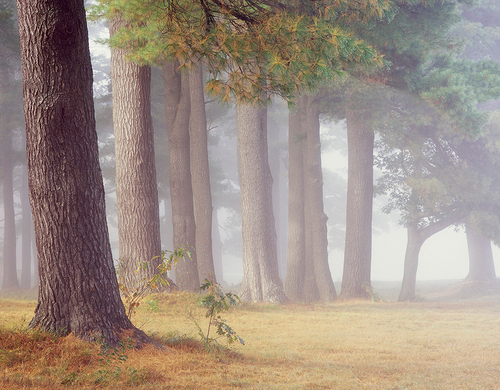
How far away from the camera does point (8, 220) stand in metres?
19.8

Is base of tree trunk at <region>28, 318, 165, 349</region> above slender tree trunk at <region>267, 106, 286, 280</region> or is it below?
below

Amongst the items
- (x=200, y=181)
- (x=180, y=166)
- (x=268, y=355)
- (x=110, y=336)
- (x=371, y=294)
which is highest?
(x=180, y=166)

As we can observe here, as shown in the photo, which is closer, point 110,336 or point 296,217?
point 110,336

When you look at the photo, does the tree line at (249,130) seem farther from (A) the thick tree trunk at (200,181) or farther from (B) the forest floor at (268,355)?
(B) the forest floor at (268,355)

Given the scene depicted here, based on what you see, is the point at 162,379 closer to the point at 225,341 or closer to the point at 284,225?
the point at 225,341

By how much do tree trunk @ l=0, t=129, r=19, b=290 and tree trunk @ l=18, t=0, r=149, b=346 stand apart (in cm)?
1627

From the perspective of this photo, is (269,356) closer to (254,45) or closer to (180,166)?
(254,45)

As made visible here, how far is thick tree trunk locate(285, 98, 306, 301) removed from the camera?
14.6 metres

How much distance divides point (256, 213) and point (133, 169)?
4.23 metres

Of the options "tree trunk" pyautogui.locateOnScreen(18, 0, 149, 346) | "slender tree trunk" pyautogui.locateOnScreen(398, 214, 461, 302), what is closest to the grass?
"tree trunk" pyautogui.locateOnScreen(18, 0, 149, 346)

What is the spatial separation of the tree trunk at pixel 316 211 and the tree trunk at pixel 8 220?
12890 millimetres

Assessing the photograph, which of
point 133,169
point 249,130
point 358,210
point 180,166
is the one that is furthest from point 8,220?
point 358,210

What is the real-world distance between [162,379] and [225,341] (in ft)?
7.74

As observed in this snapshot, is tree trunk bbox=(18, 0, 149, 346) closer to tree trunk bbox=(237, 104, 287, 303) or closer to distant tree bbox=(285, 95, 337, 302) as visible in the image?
tree trunk bbox=(237, 104, 287, 303)
